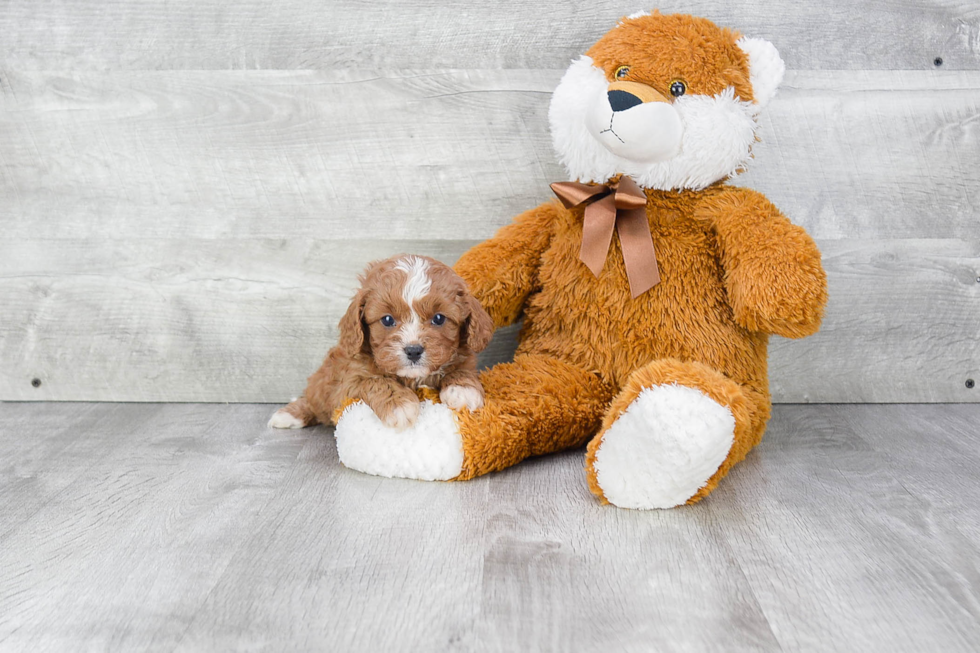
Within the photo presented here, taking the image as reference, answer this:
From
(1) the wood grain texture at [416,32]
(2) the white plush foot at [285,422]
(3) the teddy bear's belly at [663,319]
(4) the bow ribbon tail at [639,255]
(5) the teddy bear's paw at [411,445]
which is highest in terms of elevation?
(1) the wood grain texture at [416,32]

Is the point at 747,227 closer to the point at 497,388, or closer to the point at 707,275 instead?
the point at 707,275

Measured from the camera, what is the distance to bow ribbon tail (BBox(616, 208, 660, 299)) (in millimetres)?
1488

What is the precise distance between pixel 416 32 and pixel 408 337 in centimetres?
81

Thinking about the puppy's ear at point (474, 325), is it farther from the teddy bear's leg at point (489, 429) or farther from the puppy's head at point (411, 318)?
the teddy bear's leg at point (489, 429)

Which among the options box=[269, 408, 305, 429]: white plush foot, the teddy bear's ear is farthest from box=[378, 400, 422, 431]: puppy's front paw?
the teddy bear's ear

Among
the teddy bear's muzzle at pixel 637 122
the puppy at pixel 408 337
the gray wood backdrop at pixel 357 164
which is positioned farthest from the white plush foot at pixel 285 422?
the teddy bear's muzzle at pixel 637 122

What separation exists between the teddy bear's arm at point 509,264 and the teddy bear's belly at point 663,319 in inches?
3.8

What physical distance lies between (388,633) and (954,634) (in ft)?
2.09

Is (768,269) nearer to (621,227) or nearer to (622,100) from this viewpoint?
(621,227)

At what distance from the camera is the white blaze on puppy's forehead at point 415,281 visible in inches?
53.8

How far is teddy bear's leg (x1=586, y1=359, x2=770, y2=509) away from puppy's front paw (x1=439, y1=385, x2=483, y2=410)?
0.22 metres

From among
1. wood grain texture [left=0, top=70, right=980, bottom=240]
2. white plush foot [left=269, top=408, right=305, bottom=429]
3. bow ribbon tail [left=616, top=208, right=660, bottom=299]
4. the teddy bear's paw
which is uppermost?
wood grain texture [left=0, top=70, right=980, bottom=240]

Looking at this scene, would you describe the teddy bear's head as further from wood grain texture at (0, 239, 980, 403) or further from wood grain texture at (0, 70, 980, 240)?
wood grain texture at (0, 239, 980, 403)

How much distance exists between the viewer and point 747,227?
4.74 ft
